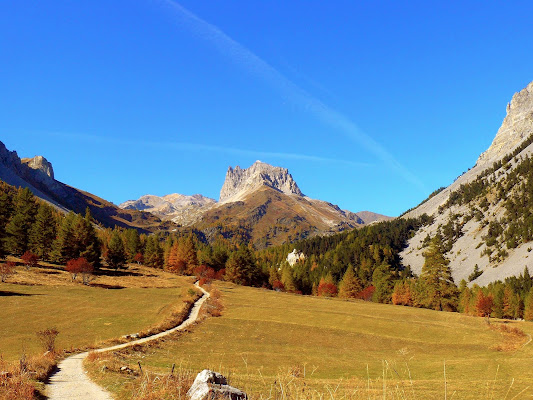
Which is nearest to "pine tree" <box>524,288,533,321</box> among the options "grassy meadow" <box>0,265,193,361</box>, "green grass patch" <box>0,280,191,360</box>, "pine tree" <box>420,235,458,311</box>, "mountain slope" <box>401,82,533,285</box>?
"pine tree" <box>420,235,458,311</box>

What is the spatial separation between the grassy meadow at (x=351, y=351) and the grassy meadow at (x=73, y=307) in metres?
8.38

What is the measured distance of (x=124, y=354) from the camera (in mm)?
29312

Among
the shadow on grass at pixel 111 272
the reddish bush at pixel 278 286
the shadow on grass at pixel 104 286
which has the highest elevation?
the reddish bush at pixel 278 286

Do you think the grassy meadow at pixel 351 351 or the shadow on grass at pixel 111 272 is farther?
the shadow on grass at pixel 111 272

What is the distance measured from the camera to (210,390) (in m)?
10.8

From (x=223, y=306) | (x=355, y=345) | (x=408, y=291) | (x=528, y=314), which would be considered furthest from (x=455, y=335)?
(x=408, y=291)

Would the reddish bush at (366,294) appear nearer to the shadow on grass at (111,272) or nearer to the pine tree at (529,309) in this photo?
the pine tree at (529,309)

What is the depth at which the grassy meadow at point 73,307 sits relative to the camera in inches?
1405

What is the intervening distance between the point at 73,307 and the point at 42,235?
160 ft

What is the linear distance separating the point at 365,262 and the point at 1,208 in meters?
139

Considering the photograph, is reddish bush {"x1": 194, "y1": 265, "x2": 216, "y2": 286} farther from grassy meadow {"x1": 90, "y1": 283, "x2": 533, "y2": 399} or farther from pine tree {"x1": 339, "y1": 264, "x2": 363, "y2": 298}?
grassy meadow {"x1": 90, "y1": 283, "x2": 533, "y2": 399}

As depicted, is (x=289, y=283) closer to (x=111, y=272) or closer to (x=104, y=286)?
(x=111, y=272)

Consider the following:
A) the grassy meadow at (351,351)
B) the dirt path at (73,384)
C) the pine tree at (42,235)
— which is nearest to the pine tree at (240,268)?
the pine tree at (42,235)

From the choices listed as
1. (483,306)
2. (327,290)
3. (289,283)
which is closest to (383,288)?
(327,290)
